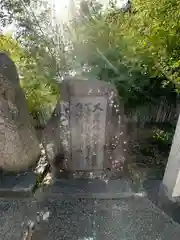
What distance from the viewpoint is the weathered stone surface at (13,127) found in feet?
6.94

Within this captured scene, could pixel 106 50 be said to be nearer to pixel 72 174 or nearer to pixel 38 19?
pixel 38 19

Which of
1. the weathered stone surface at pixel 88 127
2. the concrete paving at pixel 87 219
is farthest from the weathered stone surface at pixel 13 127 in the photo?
the concrete paving at pixel 87 219

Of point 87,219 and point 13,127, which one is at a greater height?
point 13,127

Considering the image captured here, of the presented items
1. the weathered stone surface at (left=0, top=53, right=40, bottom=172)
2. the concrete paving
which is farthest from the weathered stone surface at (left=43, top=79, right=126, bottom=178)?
the concrete paving

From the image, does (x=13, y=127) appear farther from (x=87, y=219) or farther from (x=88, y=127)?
(x=87, y=219)

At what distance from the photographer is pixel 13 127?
90.7 inches

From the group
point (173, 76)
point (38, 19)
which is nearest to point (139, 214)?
point (173, 76)

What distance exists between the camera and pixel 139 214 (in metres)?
2.22

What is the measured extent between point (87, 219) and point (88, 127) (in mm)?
933

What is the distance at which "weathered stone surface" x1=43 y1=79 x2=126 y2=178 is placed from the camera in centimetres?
213

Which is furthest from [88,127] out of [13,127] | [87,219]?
[87,219]

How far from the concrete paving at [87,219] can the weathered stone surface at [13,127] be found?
1.38 feet

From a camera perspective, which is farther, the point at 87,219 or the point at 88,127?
the point at 88,127

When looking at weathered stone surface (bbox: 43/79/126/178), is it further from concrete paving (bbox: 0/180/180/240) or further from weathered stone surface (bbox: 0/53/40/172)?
concrete paving (bbox: 0/180/180/240)
